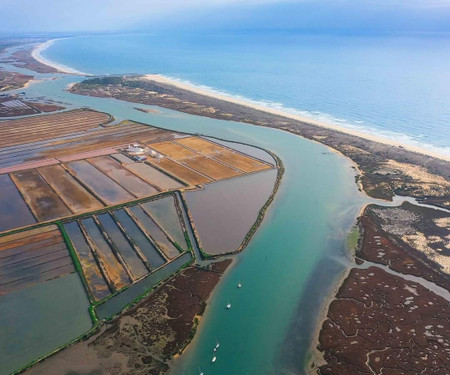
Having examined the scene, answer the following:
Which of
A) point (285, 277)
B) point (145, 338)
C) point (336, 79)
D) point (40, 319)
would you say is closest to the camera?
point (145, 338)

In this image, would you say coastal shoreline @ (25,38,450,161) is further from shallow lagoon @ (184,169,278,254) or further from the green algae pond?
the green algae pond

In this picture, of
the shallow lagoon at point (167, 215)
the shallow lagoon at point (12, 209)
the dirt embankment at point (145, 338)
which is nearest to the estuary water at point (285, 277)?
the dirt embankment at point (145, 338)

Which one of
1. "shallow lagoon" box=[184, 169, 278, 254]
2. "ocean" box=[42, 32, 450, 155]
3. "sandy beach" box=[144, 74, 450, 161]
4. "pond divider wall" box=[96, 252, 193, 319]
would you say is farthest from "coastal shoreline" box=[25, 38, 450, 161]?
"pond divider wall" box=[96, 252, 193, 319]

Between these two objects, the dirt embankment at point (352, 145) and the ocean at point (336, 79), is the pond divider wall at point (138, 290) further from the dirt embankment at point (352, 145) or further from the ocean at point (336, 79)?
the ocean at point (336, 79)

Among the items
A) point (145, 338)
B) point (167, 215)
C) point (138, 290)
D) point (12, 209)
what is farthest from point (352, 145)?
point (12, 209)

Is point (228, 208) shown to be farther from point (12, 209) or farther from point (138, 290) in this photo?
point (12, 209)
